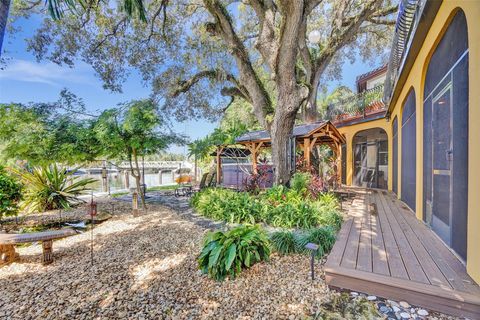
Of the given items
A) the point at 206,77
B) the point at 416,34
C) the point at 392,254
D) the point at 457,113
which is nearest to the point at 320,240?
the point at 392,254

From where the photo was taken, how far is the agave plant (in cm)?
731

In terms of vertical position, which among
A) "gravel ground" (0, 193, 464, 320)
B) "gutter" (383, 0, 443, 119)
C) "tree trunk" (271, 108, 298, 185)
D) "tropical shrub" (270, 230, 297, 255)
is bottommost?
"gravel ground" (0, 193, 464, 320)

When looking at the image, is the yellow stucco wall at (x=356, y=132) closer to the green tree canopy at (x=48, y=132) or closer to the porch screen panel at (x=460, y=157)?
the porch screen panel at (x=460, y=157)

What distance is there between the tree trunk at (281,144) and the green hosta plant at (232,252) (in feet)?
13.9

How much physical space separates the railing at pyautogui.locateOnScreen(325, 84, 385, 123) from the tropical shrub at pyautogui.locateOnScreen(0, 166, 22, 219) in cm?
1296

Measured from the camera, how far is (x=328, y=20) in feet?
37.9

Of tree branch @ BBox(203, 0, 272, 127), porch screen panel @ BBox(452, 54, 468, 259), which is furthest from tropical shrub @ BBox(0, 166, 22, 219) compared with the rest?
porch screen panel @ BBox(452, 54, 468, 259)

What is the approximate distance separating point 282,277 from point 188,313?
1295 millimetres

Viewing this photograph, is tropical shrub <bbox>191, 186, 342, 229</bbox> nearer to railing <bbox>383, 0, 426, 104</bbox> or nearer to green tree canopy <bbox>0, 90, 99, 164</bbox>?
railing <bbox>383, 0, 426, 104</bbox>

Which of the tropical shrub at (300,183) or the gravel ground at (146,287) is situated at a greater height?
the tropical shrub at (300,183)

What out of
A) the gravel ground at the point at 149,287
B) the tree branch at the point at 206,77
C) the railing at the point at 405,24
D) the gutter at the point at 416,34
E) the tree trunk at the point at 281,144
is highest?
the tree branch at the point at 206,77

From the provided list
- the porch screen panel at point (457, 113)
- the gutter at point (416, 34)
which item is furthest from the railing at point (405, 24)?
the porch screen panel at point (457, 113)

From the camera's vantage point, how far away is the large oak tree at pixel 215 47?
7.19 meters

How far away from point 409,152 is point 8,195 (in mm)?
10284
